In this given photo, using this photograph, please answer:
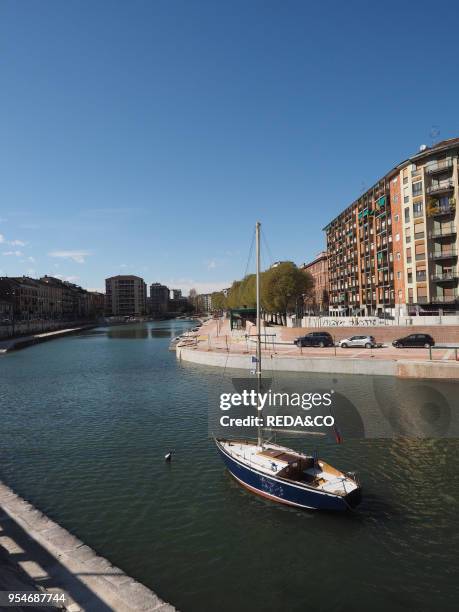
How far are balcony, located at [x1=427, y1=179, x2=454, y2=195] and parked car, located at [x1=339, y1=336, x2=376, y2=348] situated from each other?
30.6 meters

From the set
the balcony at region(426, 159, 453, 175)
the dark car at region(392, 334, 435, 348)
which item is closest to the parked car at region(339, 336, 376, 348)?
the dark car at region(392, 334, 435, 348)

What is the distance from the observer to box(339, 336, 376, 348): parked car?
199 feet

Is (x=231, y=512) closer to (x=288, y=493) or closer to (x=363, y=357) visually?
(x=288, y=493)

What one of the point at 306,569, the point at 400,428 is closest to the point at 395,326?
the point at 400,428

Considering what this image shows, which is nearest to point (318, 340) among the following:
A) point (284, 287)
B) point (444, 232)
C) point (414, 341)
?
point (414, 341)

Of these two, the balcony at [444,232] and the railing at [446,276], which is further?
the balcony at [444,232]

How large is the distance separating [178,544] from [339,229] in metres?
112

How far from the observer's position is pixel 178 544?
16.6 metres

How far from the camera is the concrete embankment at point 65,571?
12.0 m

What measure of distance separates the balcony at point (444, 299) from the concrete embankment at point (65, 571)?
70.8 metres

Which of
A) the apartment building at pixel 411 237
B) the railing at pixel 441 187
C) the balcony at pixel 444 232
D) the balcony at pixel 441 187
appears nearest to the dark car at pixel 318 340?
the apartment building at pixel 411 237

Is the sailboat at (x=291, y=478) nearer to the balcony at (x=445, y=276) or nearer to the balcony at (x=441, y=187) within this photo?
the balcony at (x=445, y=276)

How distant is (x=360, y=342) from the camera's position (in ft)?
201

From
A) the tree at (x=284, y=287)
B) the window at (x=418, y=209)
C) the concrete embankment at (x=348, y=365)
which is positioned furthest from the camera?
the tree at (x=284, y=287)
